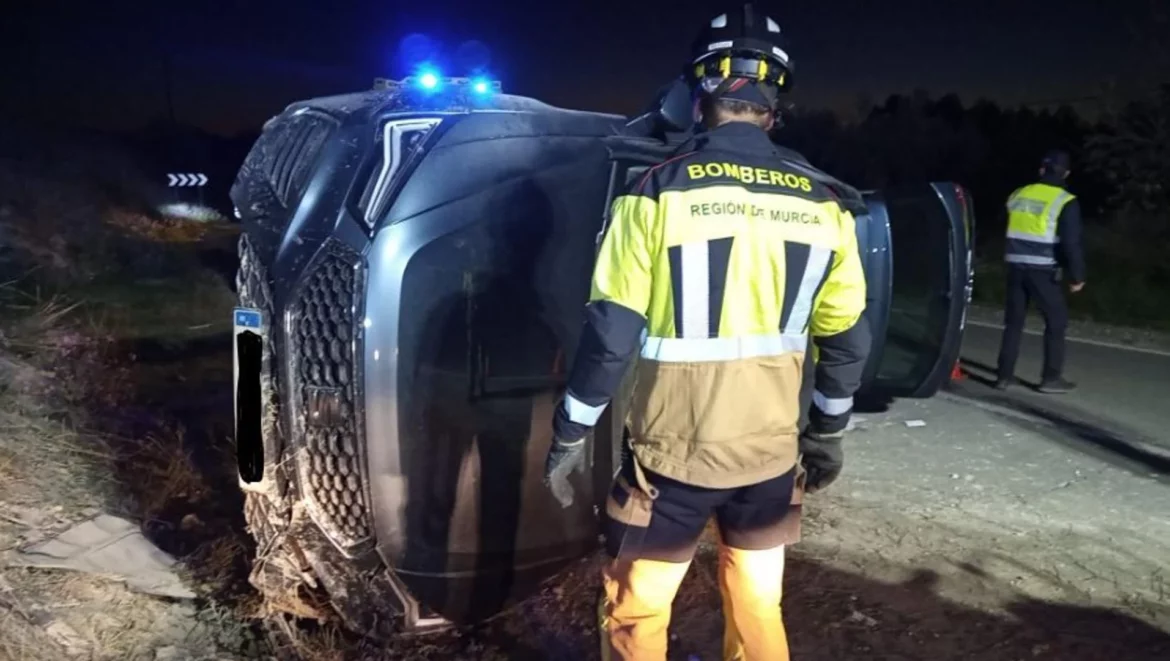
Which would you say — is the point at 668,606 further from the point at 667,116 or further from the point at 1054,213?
the point at 1054,213

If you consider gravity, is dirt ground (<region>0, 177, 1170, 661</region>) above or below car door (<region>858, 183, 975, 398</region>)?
below

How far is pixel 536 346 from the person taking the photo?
10.1 ft

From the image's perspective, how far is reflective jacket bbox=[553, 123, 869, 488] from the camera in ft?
7.86

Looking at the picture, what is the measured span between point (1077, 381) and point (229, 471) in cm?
624

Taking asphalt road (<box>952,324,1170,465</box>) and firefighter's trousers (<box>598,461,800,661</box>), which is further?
asphalt road (<box>952,324,1170,465</box>)

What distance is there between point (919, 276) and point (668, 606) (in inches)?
132

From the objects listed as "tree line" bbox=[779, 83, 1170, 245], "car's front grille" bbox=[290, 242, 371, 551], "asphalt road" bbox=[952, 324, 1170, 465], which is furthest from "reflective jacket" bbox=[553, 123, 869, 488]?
"tree line" bbox=[779, 83, 1170, 245]

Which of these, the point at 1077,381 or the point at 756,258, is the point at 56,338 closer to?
the point at 756,258

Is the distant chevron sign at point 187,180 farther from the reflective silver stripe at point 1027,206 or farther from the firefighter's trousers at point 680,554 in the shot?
the firefighter's trousers at point 680,554

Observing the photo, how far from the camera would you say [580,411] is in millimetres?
2484

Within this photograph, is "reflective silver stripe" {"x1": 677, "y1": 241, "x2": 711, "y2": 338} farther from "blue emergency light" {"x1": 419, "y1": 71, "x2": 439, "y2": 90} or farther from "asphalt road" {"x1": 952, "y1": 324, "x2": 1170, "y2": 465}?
"asphalt road" {"x1": 952, "y1": 324, "x2": 1170, "y2": 465}

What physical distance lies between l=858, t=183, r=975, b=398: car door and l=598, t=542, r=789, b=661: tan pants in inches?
43.0

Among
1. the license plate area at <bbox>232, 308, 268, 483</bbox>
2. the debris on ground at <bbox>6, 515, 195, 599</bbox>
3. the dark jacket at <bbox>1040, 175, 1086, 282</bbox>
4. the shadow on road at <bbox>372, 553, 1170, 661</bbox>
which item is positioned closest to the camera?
the license plate area at <bbox>232, 308, 268, 483</bbox>

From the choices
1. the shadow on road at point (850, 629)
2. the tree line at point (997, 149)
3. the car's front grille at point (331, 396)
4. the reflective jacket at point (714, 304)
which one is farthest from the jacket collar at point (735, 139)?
the tree line at point (997, 149)
